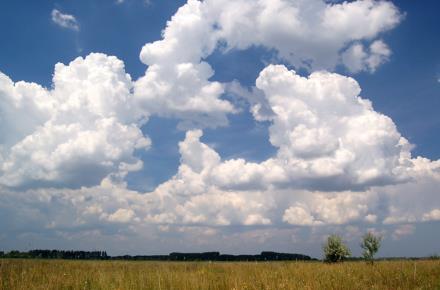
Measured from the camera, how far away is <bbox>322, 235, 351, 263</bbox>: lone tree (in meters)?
49.6

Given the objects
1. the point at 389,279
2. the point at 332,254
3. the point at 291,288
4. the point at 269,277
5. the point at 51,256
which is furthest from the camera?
the point at 332,254

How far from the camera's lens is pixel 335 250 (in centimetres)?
4997

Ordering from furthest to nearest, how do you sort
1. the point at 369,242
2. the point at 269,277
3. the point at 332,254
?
1. the point at 332,254
2. the point at 369,242
3. the point at 269,277

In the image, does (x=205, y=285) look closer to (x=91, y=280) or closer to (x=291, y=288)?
(x=291, y=288)

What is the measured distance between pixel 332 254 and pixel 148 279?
42.7m

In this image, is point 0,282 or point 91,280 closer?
point 0,282

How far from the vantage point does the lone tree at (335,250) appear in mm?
49594

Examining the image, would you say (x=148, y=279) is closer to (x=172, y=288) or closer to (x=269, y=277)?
(x=172, y=288)

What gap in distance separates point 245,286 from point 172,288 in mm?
1882

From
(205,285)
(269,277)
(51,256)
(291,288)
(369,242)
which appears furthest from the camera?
(369,242)

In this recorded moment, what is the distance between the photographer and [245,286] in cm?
1016

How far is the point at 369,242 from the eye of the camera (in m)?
41.2

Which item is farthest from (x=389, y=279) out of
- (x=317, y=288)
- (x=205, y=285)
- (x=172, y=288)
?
(x=172, y=288)

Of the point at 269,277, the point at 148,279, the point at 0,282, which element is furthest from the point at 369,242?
the point at 0,282
